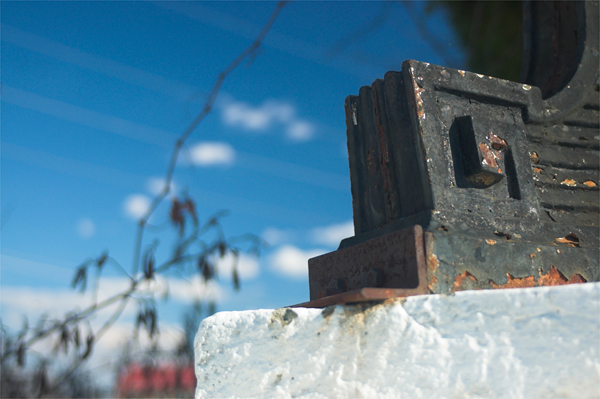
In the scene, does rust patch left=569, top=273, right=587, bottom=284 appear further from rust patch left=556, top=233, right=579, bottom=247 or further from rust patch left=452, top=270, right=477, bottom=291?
rust patch left=452, top=270, right=477, bottom=291

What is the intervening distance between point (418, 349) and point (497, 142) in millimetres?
649

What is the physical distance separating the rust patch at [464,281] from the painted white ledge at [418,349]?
131mm

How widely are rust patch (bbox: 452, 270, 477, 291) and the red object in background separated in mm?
3017

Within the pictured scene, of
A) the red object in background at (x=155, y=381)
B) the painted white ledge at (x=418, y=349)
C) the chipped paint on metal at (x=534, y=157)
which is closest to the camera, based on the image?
the painted white ledge at (x=418, y=349)

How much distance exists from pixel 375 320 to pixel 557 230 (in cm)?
64

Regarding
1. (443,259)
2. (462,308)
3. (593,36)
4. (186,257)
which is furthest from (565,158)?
(186,257)

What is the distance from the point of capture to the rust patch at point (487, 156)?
1.28 metres

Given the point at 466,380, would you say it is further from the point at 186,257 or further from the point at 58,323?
the point at 58,323

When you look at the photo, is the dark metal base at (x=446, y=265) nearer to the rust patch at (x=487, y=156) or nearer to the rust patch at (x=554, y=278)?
the rust patch at (x=554, y=278)

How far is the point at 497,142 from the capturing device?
1.34 meters

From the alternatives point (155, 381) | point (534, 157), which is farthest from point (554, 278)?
point (155, 381)

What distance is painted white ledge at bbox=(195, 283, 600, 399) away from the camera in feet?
2.92

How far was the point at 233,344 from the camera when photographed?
1167 mm

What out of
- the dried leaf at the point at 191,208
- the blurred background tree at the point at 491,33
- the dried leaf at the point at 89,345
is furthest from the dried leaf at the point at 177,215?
the blurred background tree at the point at 491,33
